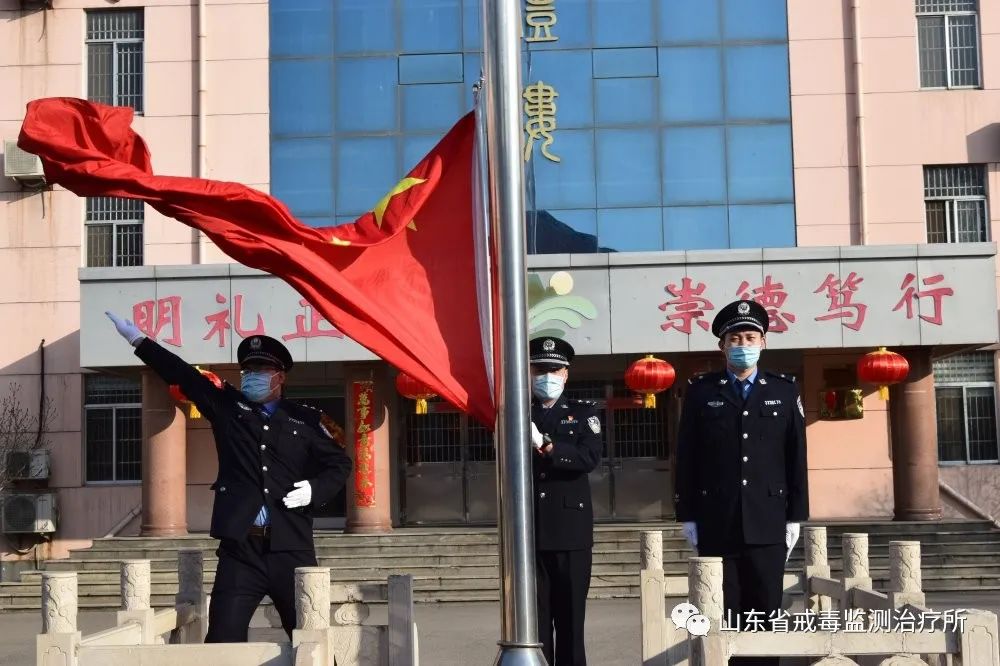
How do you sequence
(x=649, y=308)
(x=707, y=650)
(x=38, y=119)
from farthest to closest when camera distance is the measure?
(x=649, y=308)
(x=38, y=119)
(x=707, y=650)

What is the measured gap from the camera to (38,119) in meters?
5.54

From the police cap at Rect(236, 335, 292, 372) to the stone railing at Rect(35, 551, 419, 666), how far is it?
3.51ft

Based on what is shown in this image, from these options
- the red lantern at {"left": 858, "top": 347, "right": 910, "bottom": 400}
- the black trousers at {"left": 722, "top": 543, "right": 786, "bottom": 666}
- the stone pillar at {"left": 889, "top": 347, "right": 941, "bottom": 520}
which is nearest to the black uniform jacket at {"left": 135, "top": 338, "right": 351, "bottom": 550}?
the black trousers at {"left": 722, "top": 543, "right": 786, "bottom": 666}

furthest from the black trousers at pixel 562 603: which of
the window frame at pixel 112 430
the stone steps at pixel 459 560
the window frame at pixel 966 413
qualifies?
the window frame at pixel 112 430

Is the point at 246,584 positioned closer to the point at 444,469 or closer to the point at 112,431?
the point at 444,469

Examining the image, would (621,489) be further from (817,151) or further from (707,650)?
(707,650)

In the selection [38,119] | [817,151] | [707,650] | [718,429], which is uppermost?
[817,151]

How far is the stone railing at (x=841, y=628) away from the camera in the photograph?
4.46 m

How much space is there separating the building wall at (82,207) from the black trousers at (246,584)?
12.8 meters

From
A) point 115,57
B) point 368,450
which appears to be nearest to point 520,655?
point 368,450

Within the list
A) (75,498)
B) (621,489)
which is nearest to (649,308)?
(621,489)

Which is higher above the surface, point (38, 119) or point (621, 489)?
point (38, 119)

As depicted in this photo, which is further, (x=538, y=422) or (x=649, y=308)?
(x=649, y=308)

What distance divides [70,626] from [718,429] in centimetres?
289
